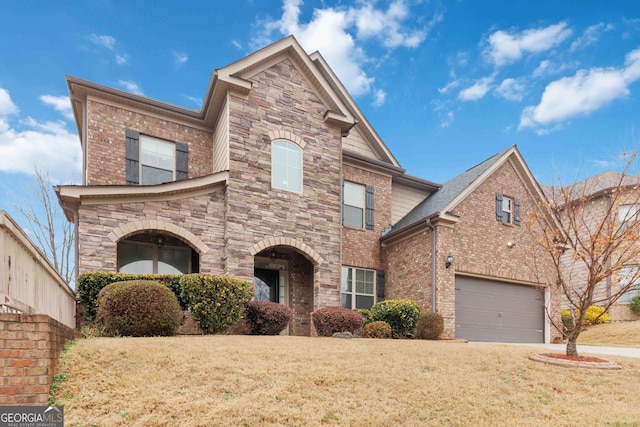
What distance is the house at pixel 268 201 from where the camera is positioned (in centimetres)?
1119

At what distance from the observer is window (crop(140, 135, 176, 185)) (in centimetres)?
1252

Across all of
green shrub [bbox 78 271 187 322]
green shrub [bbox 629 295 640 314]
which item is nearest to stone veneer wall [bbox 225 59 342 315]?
green shrub [bbox 78 271 187 322]

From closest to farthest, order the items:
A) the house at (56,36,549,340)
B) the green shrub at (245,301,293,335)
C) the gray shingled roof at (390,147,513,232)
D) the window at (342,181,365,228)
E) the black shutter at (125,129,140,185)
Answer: the green shrub at (245,301,293,335)
the house at (56,36,549,340)
the black shutter at (125,129,140,185)
the gray shingled roof at (390,147,513,232)
the window at (342,181,365,228)

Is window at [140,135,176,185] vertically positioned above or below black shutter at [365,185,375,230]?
above

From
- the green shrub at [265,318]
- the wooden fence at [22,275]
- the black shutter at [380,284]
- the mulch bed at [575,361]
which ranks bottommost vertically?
the mulch bed at [575,361]

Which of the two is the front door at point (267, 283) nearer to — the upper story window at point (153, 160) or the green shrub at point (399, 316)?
the green shrub at point (399, 316)

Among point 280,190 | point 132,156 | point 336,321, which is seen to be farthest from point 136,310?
point 132,156

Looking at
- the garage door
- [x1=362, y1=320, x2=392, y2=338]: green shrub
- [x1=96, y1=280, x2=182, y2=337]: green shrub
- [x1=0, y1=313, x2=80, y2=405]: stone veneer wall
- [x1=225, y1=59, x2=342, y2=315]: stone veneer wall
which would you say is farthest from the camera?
the garage door

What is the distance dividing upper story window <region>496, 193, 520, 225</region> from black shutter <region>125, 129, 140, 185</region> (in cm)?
1300

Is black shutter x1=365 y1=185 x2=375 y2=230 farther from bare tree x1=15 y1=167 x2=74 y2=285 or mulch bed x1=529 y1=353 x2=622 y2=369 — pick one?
bare tree x1=15 y1=167 x2=74 y2=285

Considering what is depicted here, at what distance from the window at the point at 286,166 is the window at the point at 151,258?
355cm

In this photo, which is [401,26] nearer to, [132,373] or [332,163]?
[332,163]

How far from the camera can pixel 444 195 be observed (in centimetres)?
1581

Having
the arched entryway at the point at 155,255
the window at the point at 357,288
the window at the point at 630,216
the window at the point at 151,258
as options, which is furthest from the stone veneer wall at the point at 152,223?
the window at the point at 630,216
